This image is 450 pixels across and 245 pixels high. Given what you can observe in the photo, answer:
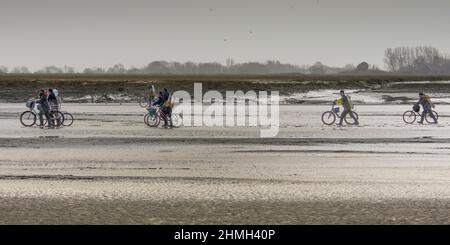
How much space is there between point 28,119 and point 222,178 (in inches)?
642

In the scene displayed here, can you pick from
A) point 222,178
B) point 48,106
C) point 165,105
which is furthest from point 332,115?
point 222,178

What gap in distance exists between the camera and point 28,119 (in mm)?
25859

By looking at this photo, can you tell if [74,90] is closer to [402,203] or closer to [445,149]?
[445,149]

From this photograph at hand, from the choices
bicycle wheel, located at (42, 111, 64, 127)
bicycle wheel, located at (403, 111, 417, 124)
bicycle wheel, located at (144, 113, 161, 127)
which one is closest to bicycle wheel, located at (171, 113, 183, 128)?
bicycle wheel, located at (144, 113, 161, 127)

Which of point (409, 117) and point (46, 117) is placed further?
point (409, 117)

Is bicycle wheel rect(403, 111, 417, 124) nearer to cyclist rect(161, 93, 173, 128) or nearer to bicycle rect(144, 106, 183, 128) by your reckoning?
bicycle rect(144, 106, 183, 128)

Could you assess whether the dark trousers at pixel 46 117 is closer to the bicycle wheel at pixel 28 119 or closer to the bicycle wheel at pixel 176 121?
the bicycle wheel at pixel 28 119

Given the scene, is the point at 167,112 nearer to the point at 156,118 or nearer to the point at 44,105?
the point at 156,118

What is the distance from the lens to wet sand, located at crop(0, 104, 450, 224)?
8602 mm

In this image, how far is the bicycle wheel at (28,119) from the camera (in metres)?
25.3

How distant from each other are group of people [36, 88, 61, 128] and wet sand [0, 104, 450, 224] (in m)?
2.17

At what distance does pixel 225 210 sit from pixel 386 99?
4571 centimetres

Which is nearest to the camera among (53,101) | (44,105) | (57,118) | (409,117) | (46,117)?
(44,105)

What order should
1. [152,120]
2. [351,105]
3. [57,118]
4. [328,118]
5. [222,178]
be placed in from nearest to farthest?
[222,178]
[57,118]
[152,120]
[351,105]
[328,118]
